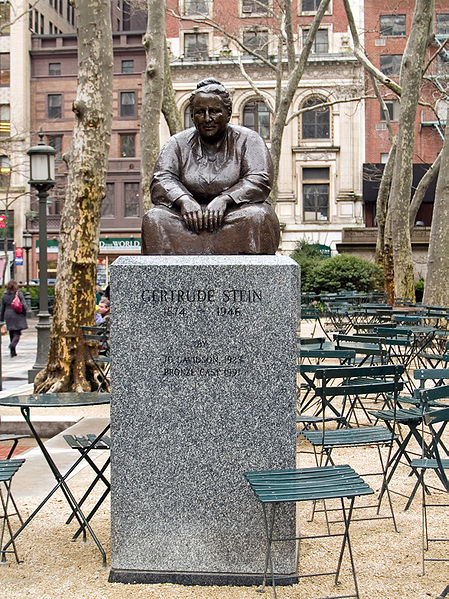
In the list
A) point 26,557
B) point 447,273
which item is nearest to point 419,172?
point 447,273

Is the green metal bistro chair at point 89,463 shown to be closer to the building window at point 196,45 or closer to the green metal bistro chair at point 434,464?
the green metal bistro chair at point 434,464

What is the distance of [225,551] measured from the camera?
15.3ft

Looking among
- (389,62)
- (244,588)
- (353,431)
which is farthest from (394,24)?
(244,588)

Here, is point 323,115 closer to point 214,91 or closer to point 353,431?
point 353,431

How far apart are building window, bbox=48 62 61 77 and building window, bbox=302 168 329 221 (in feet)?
65.4

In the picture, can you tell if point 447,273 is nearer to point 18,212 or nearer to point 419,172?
point 419,172

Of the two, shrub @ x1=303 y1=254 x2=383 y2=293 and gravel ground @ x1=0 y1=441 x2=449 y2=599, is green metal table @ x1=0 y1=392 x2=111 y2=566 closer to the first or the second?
gravel ground @ x1=0 y1=441 x2=449 y2=599

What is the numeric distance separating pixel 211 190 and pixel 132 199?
175ft

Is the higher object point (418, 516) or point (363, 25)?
point (363, 25)

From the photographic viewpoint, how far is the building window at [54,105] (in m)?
59.8

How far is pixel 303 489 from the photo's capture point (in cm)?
426

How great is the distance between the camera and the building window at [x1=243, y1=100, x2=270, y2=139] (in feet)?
174

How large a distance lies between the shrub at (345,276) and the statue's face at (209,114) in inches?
1088

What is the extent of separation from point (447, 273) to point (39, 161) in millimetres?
10570
